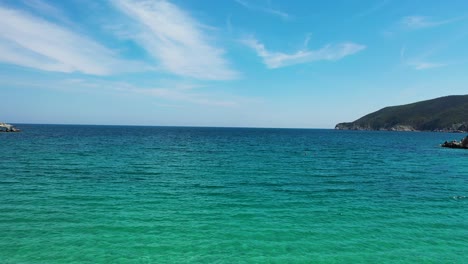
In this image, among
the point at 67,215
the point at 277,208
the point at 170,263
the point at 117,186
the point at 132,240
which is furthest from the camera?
the point at 117,186

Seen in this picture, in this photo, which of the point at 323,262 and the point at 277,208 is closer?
the point at 323,262

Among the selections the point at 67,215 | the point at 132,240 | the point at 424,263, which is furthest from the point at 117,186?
the point at 424,263

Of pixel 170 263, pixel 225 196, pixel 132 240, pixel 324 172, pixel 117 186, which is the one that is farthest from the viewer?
pixel 324 172

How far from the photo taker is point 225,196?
2639cm

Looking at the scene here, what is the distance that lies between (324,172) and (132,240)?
3082 cm

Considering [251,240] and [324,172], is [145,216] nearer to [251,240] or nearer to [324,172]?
[251,240]

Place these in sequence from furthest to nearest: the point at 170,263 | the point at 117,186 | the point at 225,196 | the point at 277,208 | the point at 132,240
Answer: the point at 117,186
the point at 225,196
the point at 277,208
the point at 132,240
the point at 170,263

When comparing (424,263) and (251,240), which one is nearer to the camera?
(424,263)

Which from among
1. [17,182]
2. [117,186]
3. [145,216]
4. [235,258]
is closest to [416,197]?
[235,258]

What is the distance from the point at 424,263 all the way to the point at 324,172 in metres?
28.0

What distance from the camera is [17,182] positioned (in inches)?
1195

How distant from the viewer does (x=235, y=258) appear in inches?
560

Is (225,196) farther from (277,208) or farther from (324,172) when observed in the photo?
(324,172)

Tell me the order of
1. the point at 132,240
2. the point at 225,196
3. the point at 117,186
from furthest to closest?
the point at 117,186
the point at 225,196
the point at 132,240
